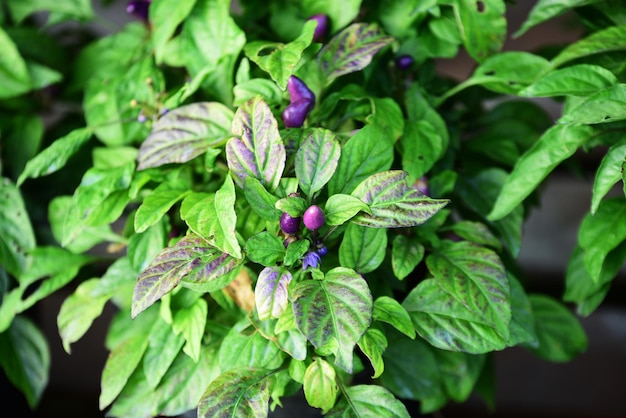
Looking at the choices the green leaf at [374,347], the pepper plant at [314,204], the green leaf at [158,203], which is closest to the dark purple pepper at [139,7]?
the pepper plant at [314,204]

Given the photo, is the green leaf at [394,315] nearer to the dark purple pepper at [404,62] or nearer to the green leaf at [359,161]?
the green leaf at [359,161]

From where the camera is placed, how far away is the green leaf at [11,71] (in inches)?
30.8

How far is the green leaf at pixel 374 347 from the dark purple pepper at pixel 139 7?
1.47ft

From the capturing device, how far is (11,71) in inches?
31.1

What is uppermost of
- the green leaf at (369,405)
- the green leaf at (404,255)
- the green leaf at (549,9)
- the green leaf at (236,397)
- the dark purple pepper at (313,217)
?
the green leaf at (549,9)

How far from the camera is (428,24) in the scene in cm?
71

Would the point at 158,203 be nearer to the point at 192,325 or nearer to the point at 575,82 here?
the point at 192,325

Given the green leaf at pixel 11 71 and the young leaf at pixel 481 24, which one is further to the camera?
the green leaf at pixel 11 71

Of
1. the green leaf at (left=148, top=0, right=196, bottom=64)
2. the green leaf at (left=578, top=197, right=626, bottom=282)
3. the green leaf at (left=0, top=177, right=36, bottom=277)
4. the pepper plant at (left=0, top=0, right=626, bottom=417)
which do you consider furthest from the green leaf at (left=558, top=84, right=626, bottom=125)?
the green leaf at (left=0, top=177, right=36, bottom=277)

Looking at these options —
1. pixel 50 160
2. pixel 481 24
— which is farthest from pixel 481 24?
pixel 50 160

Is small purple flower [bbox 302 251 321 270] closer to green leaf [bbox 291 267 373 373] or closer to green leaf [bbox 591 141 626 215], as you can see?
green leaf [bbox 291 267 373 373]

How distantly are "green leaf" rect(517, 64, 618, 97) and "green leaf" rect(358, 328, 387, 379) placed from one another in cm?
23

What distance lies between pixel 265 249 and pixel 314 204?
0.06m

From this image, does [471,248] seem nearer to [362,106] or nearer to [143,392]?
[362,106]
